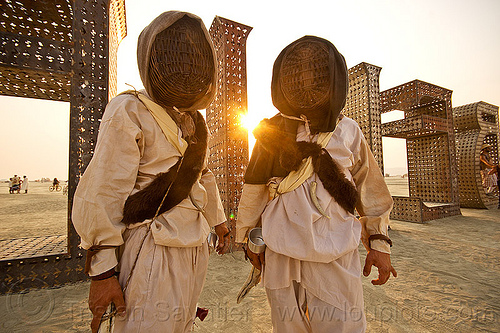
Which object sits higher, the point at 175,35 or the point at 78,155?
the point at 175,35

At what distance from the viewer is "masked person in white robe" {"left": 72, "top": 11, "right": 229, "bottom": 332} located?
1011mm

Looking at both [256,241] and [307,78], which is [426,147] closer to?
[307,78]

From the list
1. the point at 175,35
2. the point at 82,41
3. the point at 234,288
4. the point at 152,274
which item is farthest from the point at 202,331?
the point at 82,41

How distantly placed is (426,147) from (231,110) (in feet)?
26.3

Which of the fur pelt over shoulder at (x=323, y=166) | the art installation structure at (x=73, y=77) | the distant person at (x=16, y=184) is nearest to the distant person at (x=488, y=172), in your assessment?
the fur pelt over shoulder at (x=323, y=166)

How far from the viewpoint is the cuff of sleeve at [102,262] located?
0.98 metres

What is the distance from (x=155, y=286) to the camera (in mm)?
1071

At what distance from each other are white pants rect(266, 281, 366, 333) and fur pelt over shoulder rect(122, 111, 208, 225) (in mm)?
787

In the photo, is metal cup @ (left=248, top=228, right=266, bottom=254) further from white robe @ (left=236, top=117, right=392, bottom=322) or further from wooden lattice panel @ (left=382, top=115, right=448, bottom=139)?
wooden lattice panel @ (left=382, top=115, right=448, bottom=139)

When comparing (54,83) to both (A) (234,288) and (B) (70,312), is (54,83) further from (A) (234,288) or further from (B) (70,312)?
(A) (234,288)

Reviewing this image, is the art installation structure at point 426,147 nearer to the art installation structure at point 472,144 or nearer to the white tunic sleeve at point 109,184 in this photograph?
the art installation structure at point 472,144

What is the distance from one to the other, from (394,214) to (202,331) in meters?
7.40

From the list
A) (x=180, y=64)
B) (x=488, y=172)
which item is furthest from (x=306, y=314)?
(x=488, y=172)

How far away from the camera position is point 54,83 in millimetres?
3799
